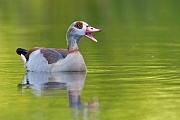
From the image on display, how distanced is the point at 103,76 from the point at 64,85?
4.60ft

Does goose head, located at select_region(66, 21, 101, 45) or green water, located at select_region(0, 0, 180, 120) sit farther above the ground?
goose head, located at select_region(66, 21, 101, 45)

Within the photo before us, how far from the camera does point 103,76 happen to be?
18.0 meters

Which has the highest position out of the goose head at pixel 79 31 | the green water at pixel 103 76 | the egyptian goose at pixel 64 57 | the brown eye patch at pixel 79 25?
the brown eye patch at pixel 79 25

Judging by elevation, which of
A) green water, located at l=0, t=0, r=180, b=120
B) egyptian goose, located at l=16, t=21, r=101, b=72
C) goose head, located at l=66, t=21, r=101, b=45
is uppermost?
goose head, located at l=66, t=21, r=101, b=45

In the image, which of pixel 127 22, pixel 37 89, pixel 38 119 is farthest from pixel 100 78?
pixel 127 22

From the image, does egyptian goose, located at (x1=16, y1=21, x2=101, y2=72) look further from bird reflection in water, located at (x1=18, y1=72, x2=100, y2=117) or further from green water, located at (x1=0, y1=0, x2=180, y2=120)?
green water, located at (x1=0, y1=0, x2=180, y2=120)

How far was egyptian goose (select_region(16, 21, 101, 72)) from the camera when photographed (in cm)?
1922

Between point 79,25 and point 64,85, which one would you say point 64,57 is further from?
point 64,85

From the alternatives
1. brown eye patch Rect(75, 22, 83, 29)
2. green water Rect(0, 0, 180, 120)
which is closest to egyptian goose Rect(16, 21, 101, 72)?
brown eye patch Rect(75, 22, 83, 29)

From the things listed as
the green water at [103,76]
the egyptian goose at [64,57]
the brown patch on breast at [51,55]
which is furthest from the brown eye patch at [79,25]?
the green water at [103,76]

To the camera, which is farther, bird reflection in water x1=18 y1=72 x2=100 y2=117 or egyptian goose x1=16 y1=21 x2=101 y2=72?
egyptian goose x1=16 y1=21 x2=101 y2=72

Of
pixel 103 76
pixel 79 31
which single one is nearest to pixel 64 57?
pixel 79 31

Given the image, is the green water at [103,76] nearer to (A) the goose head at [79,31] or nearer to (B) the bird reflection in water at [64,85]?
(B) the bird reflection in water at [64,85]

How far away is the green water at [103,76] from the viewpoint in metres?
13.6
